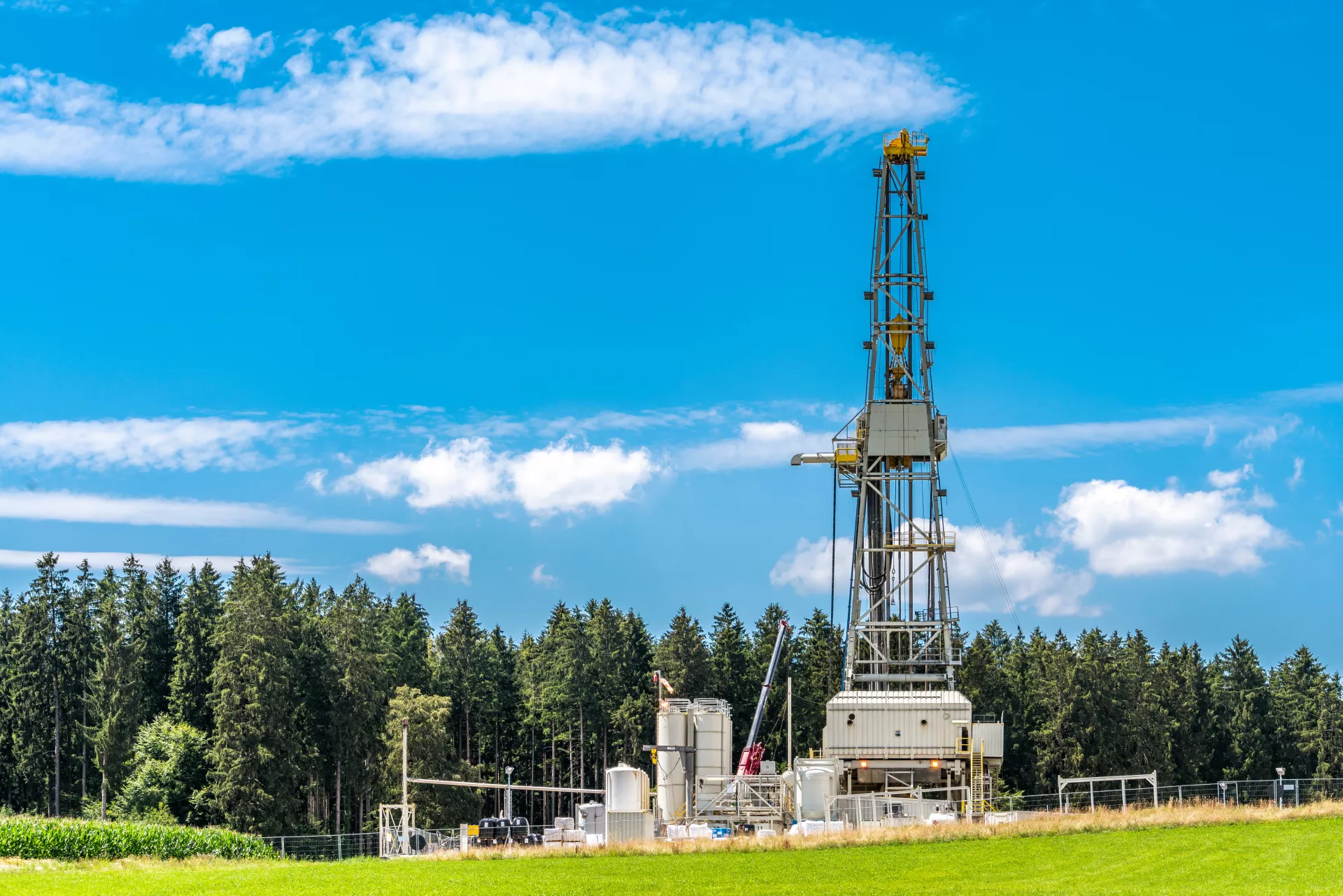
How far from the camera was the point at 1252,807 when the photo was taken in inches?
1448

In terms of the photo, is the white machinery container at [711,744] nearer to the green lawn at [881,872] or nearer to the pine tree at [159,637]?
the green lawn at [881,872]

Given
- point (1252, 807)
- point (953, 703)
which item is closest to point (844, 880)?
point (1252, 807)

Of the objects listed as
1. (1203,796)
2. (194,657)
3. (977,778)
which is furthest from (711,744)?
(194,657)

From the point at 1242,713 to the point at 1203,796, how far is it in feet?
129

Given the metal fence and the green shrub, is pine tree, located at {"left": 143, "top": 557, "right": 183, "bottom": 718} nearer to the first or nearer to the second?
the green shrub

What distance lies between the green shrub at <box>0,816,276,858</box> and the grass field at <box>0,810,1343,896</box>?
5989 millimetres

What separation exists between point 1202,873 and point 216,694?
164ft

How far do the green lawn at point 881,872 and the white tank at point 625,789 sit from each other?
35.2 ft

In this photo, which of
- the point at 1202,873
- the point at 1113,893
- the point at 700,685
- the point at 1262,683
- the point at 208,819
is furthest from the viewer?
the point at 1262,683

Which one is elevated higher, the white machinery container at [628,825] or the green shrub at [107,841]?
the white machinery container at [628,825]

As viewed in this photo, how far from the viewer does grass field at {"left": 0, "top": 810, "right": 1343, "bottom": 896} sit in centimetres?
2645

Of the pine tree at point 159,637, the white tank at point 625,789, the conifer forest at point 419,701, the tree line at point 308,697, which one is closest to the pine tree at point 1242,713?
the conifer forest at point 419,701

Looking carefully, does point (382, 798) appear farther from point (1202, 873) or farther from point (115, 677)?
point (1202, 873)

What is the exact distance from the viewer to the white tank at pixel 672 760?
50.4 metres
